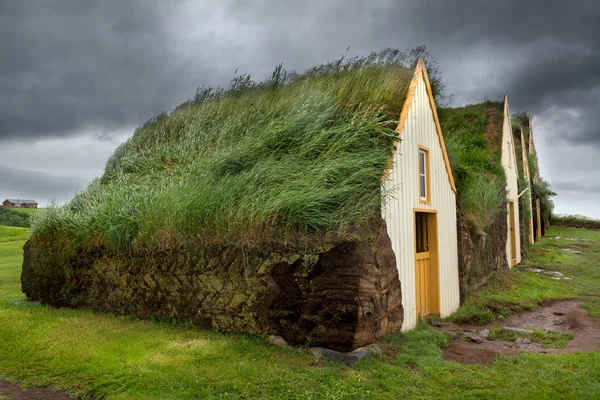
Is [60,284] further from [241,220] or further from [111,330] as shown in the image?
[241,220]

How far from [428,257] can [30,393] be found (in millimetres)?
7893

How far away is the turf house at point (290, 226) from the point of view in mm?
7465

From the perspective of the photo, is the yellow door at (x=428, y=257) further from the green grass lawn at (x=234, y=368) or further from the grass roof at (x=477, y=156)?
the grass roof at (x=477, y=156)

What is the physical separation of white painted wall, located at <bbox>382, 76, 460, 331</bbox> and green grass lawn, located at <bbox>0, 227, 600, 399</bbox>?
1.21 m

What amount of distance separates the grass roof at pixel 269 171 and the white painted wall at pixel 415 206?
473 millimetres

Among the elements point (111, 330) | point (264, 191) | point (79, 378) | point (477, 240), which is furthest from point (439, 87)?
point (79, 378)

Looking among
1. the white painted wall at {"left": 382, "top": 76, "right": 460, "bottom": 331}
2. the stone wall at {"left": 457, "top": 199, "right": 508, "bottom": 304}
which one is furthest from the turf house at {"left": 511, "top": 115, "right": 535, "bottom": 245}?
the white painted wall at {"left": 382, "top": 76, "right": 460, "bottom": 331}

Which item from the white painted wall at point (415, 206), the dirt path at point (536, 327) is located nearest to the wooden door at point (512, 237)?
the dirt path at point (536, 327)

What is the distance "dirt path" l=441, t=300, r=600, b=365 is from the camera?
325 inches

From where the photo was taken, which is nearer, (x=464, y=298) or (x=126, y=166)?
(x=464, y=298)

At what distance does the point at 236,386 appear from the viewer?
245 inches

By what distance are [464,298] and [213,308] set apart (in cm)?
699

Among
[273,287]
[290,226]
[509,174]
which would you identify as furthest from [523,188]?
[273,287]

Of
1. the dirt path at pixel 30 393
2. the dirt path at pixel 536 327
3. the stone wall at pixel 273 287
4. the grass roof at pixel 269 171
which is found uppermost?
the grass roof at pixel 269 171
